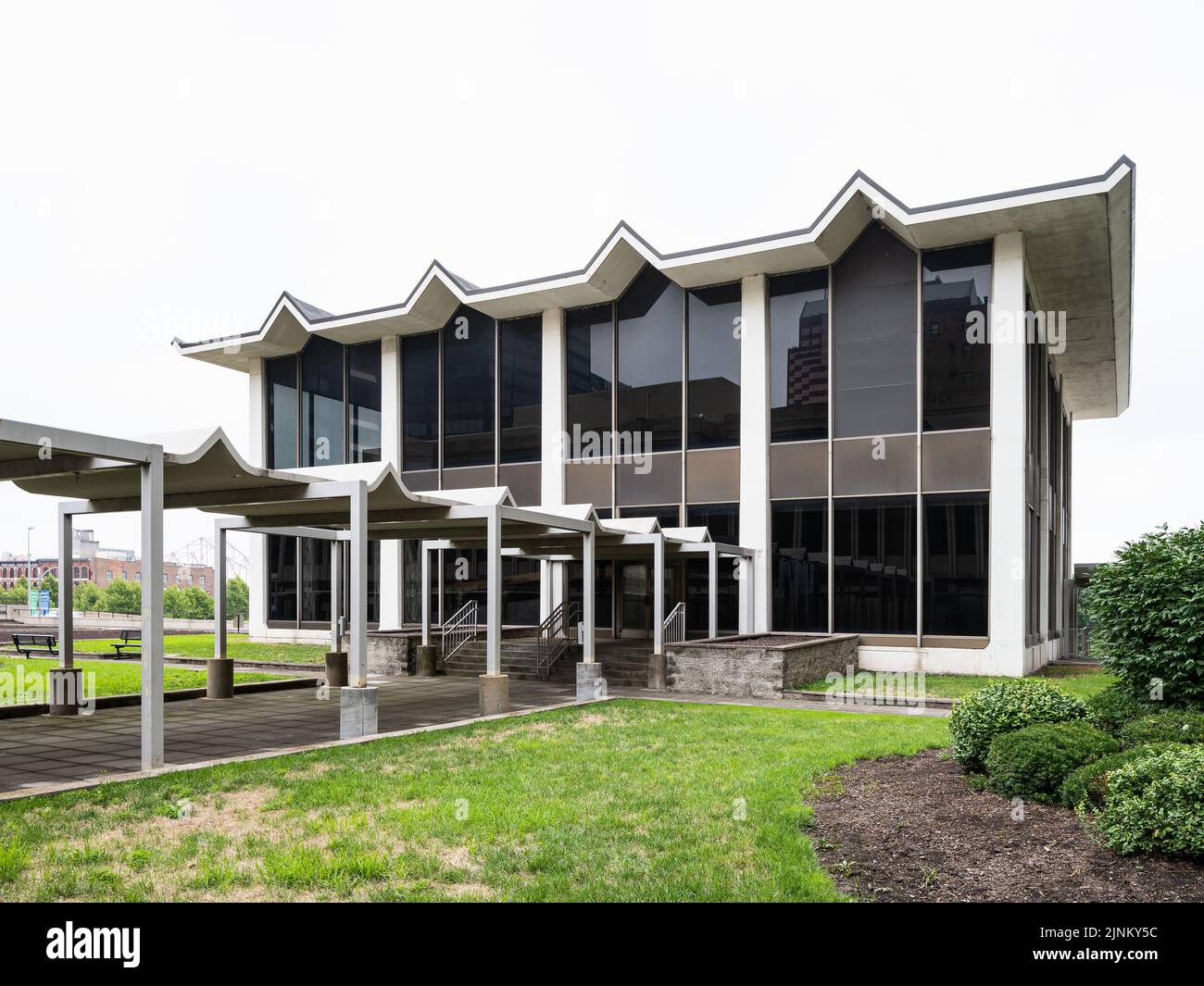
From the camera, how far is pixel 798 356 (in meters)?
23.1

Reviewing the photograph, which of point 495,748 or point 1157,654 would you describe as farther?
point 495,748

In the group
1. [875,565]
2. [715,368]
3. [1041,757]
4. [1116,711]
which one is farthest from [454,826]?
[715,368]

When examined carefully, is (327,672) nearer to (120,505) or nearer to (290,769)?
(120,505)

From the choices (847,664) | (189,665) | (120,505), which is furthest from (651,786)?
(189,665)

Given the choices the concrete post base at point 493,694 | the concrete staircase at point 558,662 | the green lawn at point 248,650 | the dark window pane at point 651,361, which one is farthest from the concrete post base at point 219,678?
the dark window pane at point 651,361

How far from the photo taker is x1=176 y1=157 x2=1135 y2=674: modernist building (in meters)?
20.8

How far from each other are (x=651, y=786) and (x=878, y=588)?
46.7ft

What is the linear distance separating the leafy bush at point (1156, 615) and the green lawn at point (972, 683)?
263 inches

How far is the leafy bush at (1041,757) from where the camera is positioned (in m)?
7.62

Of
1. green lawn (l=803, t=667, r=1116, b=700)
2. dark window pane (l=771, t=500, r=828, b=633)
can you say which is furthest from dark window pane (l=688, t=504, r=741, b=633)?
green lawn (l=803, t=667, r=1116, b=700)

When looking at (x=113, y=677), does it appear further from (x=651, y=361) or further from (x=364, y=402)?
(x=651, y=361)

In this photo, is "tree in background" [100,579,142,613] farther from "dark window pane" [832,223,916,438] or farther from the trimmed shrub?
the trimmed shrub
